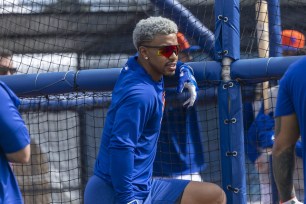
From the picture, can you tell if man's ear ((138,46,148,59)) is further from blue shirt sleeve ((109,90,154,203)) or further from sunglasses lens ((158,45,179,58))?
blue shirt sleeve ((109,90,154,203))

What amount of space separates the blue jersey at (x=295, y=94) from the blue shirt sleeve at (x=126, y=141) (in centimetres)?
118

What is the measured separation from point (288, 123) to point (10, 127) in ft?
3.91

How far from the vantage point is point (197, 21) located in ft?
17.9

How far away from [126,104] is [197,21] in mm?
1572

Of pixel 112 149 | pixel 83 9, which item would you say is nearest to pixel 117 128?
pixel 112 149

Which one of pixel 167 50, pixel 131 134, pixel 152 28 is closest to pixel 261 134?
pixel 167 50

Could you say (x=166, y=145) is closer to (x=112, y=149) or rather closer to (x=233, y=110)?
(x=233, y=110)

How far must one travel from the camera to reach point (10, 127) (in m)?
3.12

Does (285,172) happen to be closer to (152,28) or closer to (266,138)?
(152,28)

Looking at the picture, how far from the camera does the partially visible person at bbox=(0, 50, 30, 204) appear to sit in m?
3.12

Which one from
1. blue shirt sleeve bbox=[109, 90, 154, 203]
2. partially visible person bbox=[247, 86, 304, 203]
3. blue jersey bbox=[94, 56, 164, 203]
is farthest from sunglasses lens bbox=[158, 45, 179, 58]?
partially visible person bbox=[247, 86, 304, 203]

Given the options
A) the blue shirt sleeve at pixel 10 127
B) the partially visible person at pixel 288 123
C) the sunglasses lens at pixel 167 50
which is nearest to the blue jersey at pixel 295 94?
the partially visible person at pixel 288 123

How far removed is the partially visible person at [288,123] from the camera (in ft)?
9.72

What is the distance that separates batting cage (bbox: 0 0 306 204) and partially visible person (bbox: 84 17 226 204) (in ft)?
1.24
